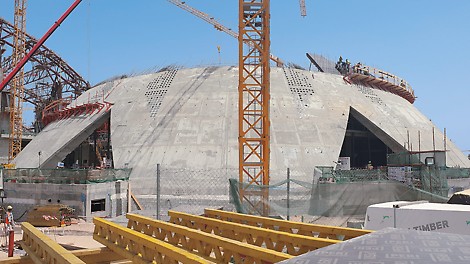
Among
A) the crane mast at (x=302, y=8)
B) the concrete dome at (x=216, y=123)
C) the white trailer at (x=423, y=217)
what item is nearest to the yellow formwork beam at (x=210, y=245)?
the white trailer at (x=423, y=217)

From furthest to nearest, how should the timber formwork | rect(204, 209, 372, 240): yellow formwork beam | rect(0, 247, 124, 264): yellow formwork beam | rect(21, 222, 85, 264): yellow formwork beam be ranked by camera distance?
rect(0, 247, 124, 264): yellow formwork beam → rect(204, 209, 372, 240): yellow formwork beam → rect(21, 222, 85, 264): yellow formwork beam → the timber formwork

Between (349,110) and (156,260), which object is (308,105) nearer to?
(349,110)

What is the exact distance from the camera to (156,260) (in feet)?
19.1

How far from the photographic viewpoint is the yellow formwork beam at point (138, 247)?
17.0ft

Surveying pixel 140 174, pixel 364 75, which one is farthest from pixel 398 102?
pixel 140 174

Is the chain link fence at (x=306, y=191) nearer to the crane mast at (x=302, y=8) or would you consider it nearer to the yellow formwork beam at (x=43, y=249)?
the yellow formwork beam at (x=43, y=249)

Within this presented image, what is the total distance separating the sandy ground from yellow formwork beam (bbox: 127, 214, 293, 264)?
10.2 metres

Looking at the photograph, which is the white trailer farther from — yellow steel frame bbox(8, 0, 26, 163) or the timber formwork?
yellow steel frame bbox(8, 0, 26, 163)

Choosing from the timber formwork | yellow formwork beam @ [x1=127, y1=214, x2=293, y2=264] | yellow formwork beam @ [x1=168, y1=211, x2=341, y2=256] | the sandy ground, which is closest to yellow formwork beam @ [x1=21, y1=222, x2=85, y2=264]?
the timber formwork

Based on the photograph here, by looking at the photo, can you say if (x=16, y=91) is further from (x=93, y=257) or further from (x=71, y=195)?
(x=93, y=257)

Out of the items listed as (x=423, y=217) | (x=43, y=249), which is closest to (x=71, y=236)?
(x=43, y=249)

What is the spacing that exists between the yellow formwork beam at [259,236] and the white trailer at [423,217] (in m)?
4.73

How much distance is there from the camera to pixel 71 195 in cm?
2556

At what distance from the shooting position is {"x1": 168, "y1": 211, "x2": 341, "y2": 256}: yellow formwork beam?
5777 millimetres
